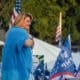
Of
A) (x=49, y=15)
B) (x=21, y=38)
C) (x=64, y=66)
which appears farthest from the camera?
(x=49, y=15)

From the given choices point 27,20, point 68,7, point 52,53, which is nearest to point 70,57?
point 52,53

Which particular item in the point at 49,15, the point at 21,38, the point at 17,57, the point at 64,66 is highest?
the point at 21,38

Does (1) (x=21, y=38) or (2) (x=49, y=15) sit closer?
(1) (x=21, y=38)

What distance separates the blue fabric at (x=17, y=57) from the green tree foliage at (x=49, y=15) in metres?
19.0

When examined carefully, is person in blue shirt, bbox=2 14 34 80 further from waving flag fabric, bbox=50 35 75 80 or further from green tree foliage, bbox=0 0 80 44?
green tree foliage, bbox=0 0 80 44

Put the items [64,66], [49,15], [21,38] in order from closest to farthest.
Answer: [21,38]
[64,66]
[49,15]

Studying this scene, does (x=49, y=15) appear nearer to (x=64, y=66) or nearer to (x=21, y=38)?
(x=64, y=66)

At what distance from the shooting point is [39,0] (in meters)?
29.3

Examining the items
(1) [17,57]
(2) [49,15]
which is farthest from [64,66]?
(2) [49,15]

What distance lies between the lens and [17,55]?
7.01 meters

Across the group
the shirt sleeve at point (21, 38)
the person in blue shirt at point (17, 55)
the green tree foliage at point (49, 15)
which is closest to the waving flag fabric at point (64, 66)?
the person in blue shirt at point (17, 55)

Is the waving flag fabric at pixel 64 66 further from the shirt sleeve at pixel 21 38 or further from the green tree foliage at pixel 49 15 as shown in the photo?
the green tree foliage at pixel 49 15

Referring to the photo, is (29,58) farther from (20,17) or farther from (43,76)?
(43,76)

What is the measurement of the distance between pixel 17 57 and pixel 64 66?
4938 millimetres
